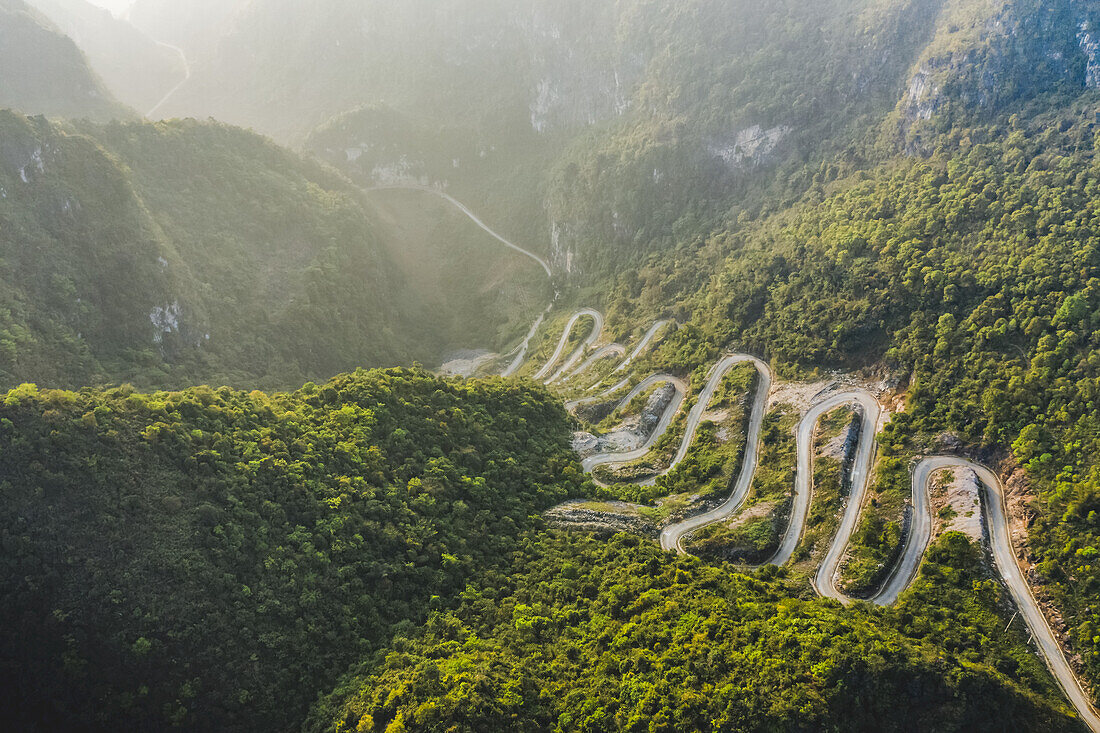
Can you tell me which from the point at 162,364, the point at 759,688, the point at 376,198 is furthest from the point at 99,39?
the point at 759,688

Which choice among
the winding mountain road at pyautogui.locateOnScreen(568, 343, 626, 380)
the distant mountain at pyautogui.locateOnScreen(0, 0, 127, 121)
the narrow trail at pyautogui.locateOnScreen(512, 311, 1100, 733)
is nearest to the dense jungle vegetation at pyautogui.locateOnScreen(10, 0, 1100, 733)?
the distant mountain at pyautogui.locateOnScreen(0, 0, 127, 121)

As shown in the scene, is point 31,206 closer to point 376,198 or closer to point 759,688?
point 376,198

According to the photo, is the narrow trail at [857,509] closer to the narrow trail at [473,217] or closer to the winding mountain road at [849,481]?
the winding mountain road at [849,481]

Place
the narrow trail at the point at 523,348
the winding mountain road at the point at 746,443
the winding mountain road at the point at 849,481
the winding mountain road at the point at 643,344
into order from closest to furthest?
the winding mountain road at the point at 849,481
the winding mountain road at the point at 746,443
the winding mountain road at the point at 643,344
the narrow trail at the point at 523,348

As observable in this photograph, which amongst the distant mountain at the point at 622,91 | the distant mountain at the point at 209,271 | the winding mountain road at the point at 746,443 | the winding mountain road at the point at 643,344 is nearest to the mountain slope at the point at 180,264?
the distant mountain at the point at 209,271

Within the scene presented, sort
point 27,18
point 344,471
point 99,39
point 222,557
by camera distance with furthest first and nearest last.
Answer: point 99,39
point 27,18
point 344,471
point 222,557

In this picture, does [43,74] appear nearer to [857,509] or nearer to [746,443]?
[746,443]

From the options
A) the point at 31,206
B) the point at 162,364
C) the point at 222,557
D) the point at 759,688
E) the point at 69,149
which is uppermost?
the point at 69,149
